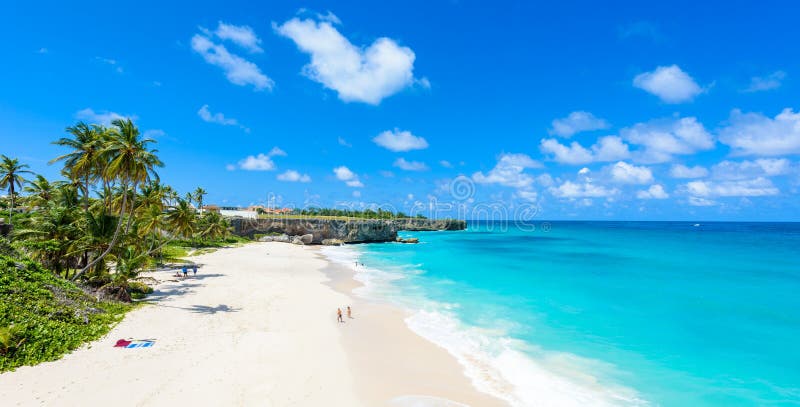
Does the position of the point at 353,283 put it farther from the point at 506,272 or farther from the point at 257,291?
the point at 506,272

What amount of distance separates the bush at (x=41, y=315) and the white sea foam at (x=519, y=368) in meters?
15.1

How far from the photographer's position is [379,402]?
451 inches

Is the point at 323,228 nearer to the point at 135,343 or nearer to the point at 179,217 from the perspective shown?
the point at 179,217

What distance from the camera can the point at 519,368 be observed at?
15.2 meters

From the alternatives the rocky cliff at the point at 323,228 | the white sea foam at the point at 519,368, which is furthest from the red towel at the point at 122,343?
the rocky cliff at the point at 323,228

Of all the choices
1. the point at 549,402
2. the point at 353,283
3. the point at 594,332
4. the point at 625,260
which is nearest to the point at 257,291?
the point at 353,283

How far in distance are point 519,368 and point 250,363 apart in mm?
11336

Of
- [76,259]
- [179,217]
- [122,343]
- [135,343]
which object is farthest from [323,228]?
[122,343]

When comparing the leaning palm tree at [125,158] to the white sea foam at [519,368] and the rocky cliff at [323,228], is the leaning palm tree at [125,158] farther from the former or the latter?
the rocky cliff at [323,228]

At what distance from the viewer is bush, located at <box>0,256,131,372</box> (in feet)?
38.8

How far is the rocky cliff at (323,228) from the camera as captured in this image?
79625 mm

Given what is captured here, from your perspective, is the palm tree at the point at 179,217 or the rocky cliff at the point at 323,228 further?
the rocky cliff at the point at 323,228

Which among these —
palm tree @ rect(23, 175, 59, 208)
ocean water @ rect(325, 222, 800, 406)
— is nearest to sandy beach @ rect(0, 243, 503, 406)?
ocean water @ rect(325, 222, 800, 406)

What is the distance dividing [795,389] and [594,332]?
794 centimetres
